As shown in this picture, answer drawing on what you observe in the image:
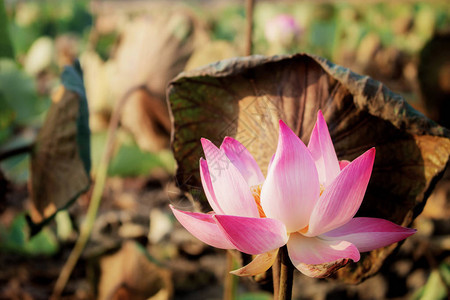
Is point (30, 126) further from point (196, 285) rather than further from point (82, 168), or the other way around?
point (82, 168)

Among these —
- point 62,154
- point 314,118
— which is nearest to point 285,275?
point 314,118

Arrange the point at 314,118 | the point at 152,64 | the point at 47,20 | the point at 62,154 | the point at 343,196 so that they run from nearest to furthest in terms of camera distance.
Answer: the point at 343,196 → the point at 314,118 → the point at 62,154 → the point at 152,64 → the point at 47,20

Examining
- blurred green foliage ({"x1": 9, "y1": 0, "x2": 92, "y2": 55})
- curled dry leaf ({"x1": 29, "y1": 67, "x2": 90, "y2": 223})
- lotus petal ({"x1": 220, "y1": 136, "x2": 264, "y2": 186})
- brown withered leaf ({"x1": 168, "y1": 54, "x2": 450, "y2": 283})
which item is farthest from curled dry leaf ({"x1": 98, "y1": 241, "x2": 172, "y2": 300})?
blurred green foliage ({"x1": 9, "y1": 0, "x2": 92, "y2": 55})

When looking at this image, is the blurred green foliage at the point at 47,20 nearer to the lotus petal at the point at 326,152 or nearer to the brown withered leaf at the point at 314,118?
the brown withered leaf at the point at 314,118

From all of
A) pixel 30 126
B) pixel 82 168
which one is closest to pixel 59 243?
pixel 82 168

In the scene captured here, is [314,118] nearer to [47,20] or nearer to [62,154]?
[62,154]
